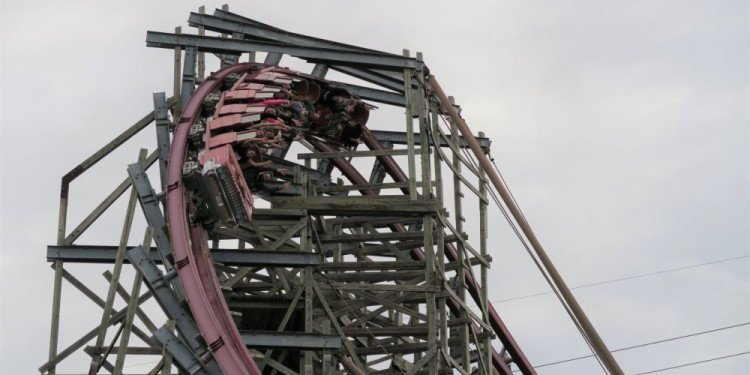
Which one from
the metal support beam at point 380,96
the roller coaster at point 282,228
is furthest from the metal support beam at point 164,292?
the metal support beam at point 380,96

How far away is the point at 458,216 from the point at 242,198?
6.07m

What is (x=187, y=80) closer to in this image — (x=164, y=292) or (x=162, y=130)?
(x=162, y=130)

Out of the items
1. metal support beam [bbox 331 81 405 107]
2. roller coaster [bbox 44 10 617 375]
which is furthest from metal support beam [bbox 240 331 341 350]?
metal support beam [bbox 331 81 405 107]

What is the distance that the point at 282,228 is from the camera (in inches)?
1248

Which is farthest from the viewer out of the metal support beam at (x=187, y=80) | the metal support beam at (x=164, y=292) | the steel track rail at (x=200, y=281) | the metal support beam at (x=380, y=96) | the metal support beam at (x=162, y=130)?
the metal support beam at (x=380, y=96)

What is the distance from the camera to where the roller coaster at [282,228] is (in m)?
26.2

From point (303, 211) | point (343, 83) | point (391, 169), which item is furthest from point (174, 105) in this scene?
point (391, 169)

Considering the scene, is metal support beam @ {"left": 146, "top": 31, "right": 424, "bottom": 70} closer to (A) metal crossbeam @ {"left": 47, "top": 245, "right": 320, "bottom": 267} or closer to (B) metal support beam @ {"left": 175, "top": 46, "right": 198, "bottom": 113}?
(B) metal support beam @ {"left": 175, "top": 46, "right": 198, "bottom": 113}

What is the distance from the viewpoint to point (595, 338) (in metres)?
23.7

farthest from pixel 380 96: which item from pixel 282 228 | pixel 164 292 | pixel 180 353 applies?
pixel 180 353

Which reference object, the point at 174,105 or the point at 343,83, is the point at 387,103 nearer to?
the point at 343,83

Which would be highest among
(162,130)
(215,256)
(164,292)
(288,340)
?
(162,130)

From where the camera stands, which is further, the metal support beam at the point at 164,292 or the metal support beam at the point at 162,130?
the metal support beam at the point at 162,130

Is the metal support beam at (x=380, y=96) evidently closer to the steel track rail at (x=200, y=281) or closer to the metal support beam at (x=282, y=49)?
the metal support beam at (x=282, y=49)
